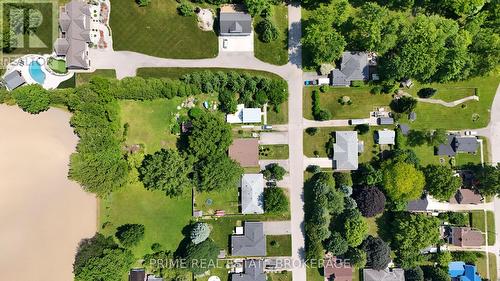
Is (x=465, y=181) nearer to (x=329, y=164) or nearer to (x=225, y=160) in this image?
(x=329, y=164)

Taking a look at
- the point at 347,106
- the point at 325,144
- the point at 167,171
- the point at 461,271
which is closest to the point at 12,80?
the point at 167,171

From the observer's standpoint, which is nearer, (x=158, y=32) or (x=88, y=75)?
(x=88, y=75)

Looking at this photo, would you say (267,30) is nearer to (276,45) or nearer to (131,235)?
(276,45)

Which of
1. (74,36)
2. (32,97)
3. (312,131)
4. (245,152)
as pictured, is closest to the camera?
(32,97)

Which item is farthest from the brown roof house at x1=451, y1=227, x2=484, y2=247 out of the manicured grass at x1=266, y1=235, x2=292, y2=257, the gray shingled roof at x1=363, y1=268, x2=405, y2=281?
the manicured grass at x1=266, y1=235, x2=292, y2=257

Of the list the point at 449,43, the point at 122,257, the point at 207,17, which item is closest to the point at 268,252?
the point at 122,257

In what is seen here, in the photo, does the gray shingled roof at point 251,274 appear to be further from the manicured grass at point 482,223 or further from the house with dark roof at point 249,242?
the manicured grass at point 482,223

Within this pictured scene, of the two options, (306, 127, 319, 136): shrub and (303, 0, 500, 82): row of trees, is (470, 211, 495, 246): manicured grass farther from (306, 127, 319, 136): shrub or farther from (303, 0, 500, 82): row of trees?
(306, 127, 319, 136): shrub
